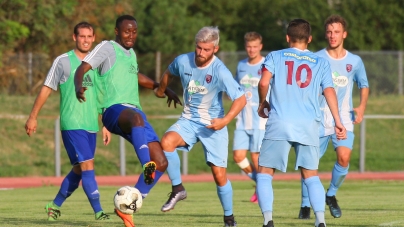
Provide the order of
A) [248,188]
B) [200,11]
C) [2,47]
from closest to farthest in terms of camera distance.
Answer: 1. [248,188]
2. [2,47]
3. [200,11]

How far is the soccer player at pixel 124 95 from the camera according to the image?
28.8 ft

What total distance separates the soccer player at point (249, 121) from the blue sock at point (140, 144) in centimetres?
531

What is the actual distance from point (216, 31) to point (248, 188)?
8.06m

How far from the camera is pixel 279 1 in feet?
140

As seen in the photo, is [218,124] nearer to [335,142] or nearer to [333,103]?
[333,103]

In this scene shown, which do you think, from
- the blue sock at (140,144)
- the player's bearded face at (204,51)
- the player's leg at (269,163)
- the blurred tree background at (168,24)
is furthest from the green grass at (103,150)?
the player's leg at (269,163)

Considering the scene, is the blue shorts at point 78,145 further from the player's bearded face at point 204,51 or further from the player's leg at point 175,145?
the player's bearded face at point 204,51

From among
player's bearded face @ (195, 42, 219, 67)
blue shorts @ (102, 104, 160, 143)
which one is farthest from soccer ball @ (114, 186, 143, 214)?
player's bearded face @ (195, 42, 219, 67)

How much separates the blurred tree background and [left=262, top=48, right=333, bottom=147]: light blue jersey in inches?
757

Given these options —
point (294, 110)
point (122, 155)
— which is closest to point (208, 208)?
point (294, 110)

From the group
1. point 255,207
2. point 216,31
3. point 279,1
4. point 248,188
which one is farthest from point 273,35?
point 216,31

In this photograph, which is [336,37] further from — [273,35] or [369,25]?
[273,35]

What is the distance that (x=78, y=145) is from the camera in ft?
32.7

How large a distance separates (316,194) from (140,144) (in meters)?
1.70
